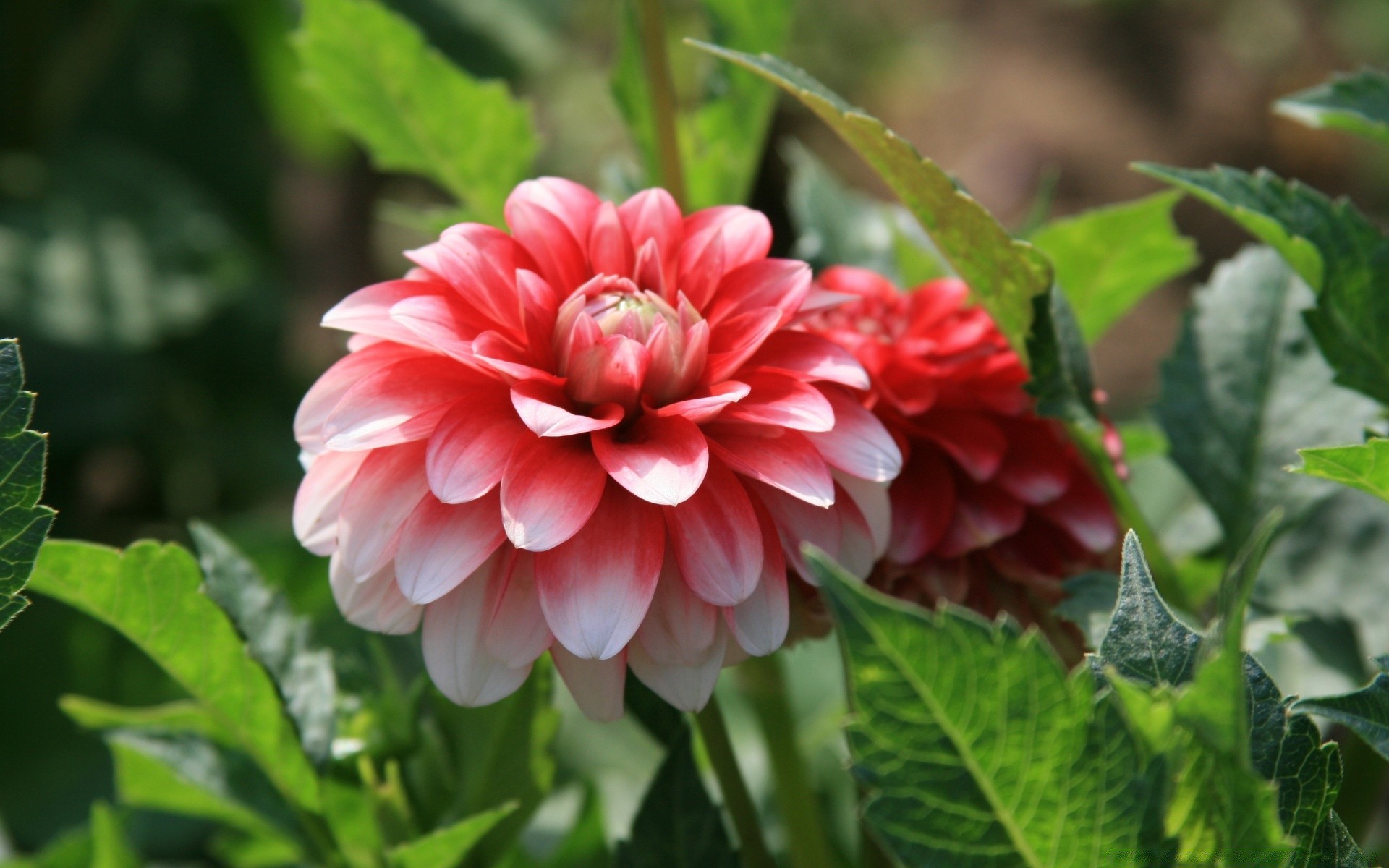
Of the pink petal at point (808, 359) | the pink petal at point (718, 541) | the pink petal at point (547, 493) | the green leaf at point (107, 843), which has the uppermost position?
the pink petal at point (808, 359)

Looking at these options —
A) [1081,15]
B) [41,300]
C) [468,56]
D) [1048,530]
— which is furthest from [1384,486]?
[1081,15]

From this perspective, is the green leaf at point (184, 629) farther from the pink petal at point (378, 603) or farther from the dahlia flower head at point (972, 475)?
the dahlia flower head at point (972, 475)

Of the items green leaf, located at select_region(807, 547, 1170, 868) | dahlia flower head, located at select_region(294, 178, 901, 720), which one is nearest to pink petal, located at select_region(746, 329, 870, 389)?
dahlia flower head, located at select_region(294, 178, 901, 720)

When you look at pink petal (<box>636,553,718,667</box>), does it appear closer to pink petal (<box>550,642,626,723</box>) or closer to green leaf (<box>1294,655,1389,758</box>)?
pink petal (<box>550,642,626,723</box>)

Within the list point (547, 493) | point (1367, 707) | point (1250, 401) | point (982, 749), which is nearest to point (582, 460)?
point (547, 493)

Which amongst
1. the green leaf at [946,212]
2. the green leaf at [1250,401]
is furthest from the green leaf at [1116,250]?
the green leaf at [946,212]

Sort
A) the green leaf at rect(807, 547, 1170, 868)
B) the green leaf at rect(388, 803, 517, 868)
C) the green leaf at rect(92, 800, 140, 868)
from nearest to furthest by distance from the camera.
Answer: the green leaf at rect(807, 547, 1170, 868) < the green leaf at rect(388, 803, 517, 868) < the green leaf at rect(92, 800, 140, 868)

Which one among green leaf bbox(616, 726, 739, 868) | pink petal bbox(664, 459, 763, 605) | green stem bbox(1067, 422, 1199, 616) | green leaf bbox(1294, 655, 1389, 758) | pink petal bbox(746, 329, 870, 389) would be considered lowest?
green leaf bbox(616, 726, 739, 868)
